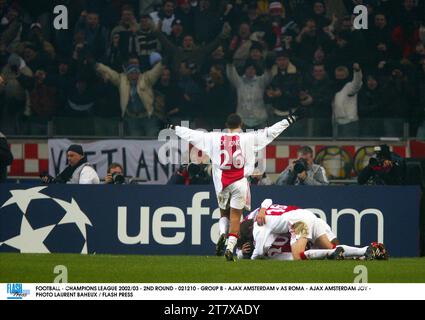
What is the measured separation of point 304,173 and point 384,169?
111 centimetres

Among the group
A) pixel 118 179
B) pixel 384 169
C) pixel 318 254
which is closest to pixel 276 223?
pixel 318 254

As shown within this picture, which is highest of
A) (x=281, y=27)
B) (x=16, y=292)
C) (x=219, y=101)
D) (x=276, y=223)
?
(x=281, y=27)

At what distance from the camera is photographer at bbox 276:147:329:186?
57.1 feet

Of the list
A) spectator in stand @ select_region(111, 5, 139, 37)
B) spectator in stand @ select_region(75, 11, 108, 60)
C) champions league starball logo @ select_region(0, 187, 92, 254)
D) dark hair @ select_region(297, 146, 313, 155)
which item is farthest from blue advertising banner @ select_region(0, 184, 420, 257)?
spectator in stand @ select_region(111, 5, 139, 37)

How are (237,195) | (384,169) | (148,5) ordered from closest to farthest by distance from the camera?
(237,195) → (384,169) → (148,5)

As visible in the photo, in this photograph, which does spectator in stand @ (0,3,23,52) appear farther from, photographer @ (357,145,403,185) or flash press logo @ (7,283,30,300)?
flash press logo @ (7,283,30,300)

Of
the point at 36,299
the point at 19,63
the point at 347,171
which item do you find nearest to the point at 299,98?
the point at 347,171

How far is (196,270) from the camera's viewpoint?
544 inches

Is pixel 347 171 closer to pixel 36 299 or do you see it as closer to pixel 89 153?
pixel 89 153

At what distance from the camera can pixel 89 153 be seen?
19734 mm

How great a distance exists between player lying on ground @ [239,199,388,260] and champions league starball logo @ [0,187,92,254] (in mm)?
2451

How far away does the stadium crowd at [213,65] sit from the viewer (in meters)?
19.7

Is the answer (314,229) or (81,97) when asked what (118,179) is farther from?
(81,97)
